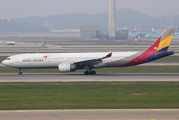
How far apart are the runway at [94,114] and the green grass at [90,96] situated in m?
1.24

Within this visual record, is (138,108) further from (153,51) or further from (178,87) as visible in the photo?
(153,51)

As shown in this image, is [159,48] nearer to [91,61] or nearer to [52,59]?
[91,61]

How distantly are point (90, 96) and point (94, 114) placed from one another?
682 centimetres

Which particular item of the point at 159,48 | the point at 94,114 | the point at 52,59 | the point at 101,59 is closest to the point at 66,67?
the point at 52,59

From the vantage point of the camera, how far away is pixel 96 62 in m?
40.5

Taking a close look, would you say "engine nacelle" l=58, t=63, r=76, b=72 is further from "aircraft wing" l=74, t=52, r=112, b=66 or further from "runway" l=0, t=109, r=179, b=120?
"runway" l=0, t=109, r=179, b=120

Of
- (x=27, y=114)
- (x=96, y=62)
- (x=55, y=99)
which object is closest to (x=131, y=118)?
(x=27, y=114)

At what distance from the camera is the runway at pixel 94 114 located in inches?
633

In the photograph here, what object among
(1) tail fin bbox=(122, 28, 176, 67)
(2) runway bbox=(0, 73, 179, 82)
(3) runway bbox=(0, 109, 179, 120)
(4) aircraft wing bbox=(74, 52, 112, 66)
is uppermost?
(1) tail fin bbox=(122, 28, 176, 67)

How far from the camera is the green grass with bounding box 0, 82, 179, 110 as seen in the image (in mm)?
19797

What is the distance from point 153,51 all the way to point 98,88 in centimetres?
1640

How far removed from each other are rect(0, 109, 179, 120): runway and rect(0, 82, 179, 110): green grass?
4.05 feet

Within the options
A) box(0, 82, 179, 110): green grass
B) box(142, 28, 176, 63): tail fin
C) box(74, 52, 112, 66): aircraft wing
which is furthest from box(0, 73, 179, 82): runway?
box(0, 82, 179, 110): green grass

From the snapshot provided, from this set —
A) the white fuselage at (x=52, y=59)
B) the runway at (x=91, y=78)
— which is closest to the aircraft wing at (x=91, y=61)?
the white fuselage at (x=52, y=59)
